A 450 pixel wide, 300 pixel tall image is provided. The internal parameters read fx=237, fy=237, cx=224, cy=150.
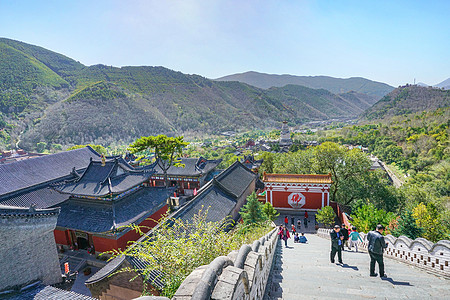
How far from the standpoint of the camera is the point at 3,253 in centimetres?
584

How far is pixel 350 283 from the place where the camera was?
4.68 metres

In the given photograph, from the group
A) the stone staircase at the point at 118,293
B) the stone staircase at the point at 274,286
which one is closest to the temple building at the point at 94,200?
the stone staircase at the point at 118,293

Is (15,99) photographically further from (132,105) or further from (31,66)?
(132,105)

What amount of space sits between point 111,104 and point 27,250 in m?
80.5

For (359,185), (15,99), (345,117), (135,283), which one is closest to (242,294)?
(135,283)

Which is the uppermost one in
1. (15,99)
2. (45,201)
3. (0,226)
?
(15,99)

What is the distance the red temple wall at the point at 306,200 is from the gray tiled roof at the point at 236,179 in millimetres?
2565

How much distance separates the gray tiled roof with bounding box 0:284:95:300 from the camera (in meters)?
5.30

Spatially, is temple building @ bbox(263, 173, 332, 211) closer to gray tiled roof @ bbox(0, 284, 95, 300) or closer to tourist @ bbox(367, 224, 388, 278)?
tourist @ bbox(367, 224, 388, 278)

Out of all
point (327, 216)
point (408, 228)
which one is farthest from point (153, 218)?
point (408, 228)

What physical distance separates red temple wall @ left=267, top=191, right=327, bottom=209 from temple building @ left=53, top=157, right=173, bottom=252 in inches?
362

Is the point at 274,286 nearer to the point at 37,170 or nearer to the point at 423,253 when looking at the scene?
the point at 423,253

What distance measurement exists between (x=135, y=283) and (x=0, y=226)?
3952mm

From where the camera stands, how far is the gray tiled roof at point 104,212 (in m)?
11.5
